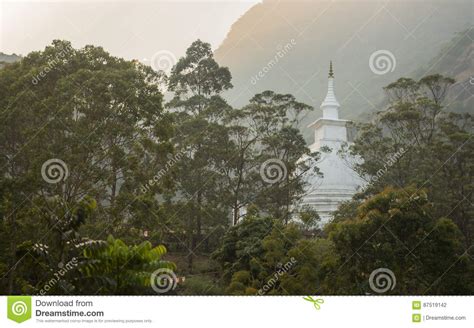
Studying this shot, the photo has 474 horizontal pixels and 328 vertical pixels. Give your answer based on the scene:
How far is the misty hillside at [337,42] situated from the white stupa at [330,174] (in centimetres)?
2910

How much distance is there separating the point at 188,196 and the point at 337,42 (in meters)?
60.3

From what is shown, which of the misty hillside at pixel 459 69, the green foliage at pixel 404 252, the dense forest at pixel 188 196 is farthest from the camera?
the misty hillside at pixel 459 69

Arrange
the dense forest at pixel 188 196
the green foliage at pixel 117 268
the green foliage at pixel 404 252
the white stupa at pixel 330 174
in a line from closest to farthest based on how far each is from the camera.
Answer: the green foliage at pixel 117 268
the dense forest at pixel 188 196
the green foliage at pixel 404 252
the white stupa at pixel 330 174

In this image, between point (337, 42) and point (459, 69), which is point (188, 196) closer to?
point (459, 69)

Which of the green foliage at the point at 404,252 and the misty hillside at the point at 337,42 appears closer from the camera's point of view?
the green foliage at the point at 404,252

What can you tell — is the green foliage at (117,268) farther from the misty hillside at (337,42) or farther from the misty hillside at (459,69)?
the misty hillside at (337,42)

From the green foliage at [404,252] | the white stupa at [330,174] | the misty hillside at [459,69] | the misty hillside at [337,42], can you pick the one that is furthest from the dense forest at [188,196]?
the misty hillside at [337,42]

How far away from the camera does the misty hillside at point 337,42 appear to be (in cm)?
6150

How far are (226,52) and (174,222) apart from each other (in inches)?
1937

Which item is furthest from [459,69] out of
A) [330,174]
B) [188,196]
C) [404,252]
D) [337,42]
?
[404,252]

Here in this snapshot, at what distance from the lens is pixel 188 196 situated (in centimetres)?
2095

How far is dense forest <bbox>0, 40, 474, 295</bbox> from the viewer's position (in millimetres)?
12203
